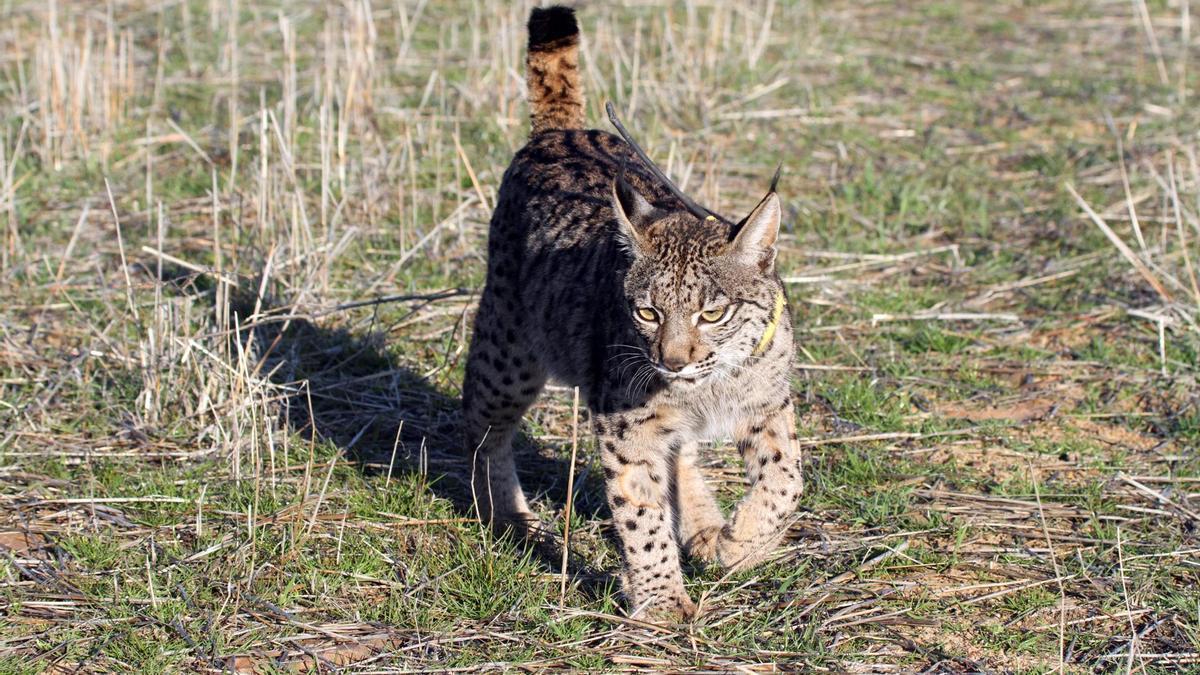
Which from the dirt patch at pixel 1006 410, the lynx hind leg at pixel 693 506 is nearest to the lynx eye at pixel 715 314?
the lynx hind leg at pixel 693 506

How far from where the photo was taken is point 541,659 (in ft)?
15.1

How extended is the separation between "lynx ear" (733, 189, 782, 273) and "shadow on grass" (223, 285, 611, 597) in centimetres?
142

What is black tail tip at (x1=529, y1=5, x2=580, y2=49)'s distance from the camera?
19.1ft

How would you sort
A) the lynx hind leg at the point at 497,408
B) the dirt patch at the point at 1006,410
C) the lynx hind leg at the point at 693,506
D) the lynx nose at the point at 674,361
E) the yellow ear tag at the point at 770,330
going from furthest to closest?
the dirt patch at the point at 1006,410 < the lynx hind leg at the point at 497,408 < the lynx hind leg at the point at 693,506 < the yellow ear tag at the point at 770,330 < the lynx nose at the point at 674,361

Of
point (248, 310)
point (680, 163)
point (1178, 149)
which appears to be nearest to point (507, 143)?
point (680, 163)

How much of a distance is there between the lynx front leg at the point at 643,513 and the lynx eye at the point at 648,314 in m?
0.37

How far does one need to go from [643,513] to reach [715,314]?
756 mm

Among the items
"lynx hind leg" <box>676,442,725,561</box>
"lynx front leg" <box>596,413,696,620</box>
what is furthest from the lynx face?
"lynx hind leg" <box>676,442,725,561</box>

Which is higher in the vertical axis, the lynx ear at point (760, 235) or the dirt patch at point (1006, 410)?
the lynx ear at point (760, 235)

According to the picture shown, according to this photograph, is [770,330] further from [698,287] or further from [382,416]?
[382,416]

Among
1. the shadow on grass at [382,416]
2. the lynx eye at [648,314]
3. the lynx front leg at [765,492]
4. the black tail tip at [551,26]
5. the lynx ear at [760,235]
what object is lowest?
the shadow on grass at [382,416]

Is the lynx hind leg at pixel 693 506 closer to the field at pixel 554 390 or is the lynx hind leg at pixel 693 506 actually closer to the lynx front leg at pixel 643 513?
the field at pixel 554 390

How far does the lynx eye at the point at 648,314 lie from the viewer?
4.84 metres

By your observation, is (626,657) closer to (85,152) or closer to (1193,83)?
(85,152)
